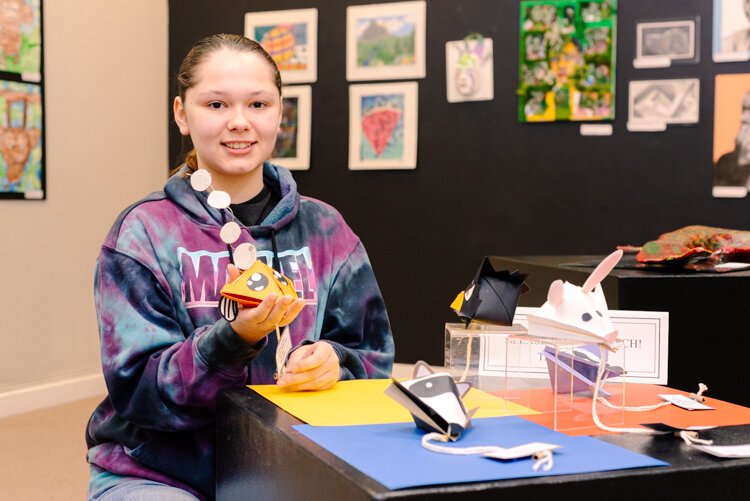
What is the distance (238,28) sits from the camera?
5555 mm

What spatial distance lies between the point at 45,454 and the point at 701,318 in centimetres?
268

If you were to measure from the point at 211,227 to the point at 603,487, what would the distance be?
0.95 meters

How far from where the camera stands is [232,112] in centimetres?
177

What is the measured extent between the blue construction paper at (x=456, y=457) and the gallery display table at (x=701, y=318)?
1602 mm

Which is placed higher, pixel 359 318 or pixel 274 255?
pixel 274 255

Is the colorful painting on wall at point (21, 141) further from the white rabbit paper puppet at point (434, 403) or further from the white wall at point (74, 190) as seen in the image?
the white rabbit paper puppet at point (434, 403)

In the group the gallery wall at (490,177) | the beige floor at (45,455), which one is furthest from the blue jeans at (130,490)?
the gallery wall at (490,177)

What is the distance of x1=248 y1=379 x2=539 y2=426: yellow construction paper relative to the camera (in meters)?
1.21

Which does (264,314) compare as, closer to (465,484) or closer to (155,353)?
(155,353)

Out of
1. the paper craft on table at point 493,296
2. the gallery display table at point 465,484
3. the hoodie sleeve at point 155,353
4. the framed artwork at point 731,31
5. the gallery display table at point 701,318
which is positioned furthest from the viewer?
the framed artwork at point 731,31

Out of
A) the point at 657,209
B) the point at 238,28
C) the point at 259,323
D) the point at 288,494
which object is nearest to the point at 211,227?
the point at 259,323

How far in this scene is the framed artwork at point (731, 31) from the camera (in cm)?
441

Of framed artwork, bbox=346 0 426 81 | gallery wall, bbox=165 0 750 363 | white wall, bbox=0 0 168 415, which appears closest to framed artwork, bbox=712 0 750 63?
gallery wall, bbox=165 0 750 363

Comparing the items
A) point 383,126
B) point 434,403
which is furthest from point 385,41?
point 434,403
